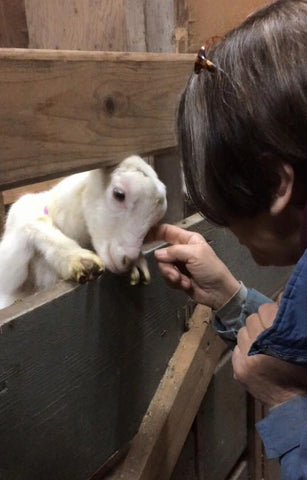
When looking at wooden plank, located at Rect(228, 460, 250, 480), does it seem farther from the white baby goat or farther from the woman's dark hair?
A: the woman's dark hair

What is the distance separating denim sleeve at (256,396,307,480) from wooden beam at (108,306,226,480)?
20.9 inches

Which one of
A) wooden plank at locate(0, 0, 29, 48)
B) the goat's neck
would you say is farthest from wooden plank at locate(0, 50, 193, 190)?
wooden plank at locate(0, 0, 29, 48)

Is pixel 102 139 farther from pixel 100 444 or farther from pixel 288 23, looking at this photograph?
pixel 100 444

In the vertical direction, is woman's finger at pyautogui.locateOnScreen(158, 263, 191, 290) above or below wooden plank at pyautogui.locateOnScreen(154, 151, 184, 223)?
below

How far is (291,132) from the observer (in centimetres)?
74

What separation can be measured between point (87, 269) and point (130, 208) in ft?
0.57

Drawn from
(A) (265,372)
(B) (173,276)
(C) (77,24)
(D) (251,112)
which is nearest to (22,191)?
(C) (77,24)

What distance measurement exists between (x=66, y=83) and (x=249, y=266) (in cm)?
109

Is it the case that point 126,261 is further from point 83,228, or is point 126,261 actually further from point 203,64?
point 203,64

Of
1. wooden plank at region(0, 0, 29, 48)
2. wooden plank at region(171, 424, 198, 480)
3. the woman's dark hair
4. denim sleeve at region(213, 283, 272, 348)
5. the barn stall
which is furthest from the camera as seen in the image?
wooden plank at region(0, 0, 29, 48)

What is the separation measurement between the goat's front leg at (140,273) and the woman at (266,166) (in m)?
0.33

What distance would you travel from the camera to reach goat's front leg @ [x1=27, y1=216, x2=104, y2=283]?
3.75 ft

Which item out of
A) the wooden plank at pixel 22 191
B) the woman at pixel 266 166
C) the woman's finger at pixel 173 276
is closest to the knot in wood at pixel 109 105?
the woman at pixel 266 166

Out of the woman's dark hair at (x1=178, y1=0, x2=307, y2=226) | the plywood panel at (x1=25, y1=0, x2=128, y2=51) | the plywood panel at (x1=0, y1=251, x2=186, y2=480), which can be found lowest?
A: the plywood panel at (x1=0, y1=251, x2=186, y2=480)
